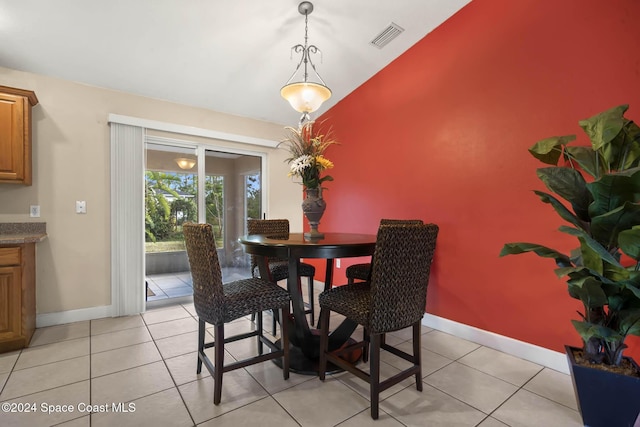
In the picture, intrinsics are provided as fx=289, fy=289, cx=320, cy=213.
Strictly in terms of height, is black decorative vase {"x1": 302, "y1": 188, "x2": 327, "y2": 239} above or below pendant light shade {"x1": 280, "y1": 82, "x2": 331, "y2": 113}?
below

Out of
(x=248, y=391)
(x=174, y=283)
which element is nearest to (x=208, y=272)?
(x=248, y=391)

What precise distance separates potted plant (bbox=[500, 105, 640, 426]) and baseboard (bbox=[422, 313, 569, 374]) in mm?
531

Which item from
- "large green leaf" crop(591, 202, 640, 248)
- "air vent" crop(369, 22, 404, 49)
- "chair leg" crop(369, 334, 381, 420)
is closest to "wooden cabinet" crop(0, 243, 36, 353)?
"chair leg" crop(369, 334, 381, 420)

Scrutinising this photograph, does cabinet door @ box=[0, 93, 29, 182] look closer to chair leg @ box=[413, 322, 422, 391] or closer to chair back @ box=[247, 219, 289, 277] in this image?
chair back @ box=[247, 219, 289, 277]

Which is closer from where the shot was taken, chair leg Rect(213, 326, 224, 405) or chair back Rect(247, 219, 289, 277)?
chair leg Rect(213, 326, 224, 405)

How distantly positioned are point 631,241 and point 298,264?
5.67 ft

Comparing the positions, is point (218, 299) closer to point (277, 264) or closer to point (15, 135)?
point (277, 264)

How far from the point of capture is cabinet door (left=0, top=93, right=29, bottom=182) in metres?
2.39

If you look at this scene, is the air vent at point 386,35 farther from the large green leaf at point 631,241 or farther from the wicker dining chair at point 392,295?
the large green leaf at point 631,241

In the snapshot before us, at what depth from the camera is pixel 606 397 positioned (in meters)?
1.45

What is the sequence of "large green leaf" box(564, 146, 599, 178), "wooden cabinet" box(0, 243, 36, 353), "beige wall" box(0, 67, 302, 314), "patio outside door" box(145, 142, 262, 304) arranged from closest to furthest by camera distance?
"large green leaf" box(564, 146, 599, 178) → "wooden cabinet" box(0, 243, 36, 353) → "beige wall" box(0, 67, 302, 314) → "patio outside door" box(145, 142, 262, 304)

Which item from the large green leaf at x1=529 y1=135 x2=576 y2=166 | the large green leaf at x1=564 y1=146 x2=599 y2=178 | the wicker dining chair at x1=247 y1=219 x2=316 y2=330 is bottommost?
the wicker dining chair at x1=247 y1=219 x2=316 y2=330

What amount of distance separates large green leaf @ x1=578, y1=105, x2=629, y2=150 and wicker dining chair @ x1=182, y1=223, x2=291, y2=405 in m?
1.91

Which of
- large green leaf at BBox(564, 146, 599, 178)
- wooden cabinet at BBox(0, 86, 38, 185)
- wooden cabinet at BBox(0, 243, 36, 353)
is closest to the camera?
large green leaf at BBox(564, 146, 599, 178)
